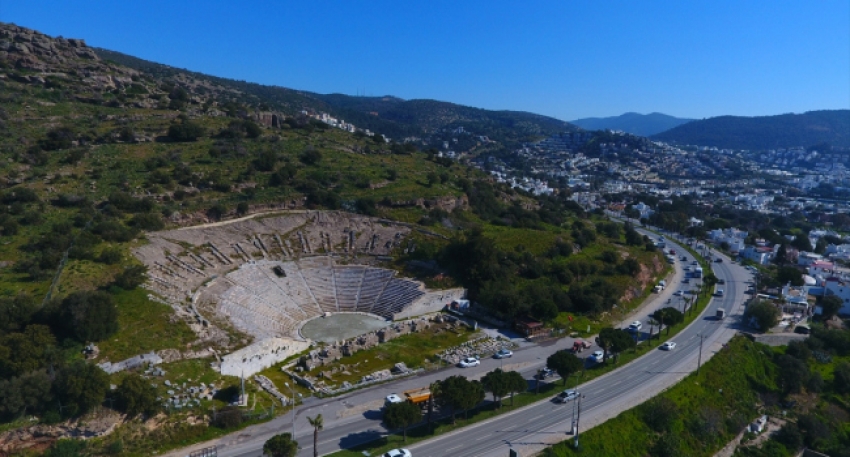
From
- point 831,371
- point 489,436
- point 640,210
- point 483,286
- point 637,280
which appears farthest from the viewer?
point 640,210

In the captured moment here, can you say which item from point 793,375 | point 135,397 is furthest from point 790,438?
point 135,397

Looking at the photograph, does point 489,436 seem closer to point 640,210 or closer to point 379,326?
point 379,326

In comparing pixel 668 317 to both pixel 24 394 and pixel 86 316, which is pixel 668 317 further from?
pixel 24 394

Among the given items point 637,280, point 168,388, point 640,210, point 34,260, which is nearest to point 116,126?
point 34,260

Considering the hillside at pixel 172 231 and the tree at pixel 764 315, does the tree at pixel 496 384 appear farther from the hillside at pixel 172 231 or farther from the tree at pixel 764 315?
the tree at pixel 764 315

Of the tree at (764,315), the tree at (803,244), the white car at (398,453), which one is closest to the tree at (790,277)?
the tree at (764,315)
